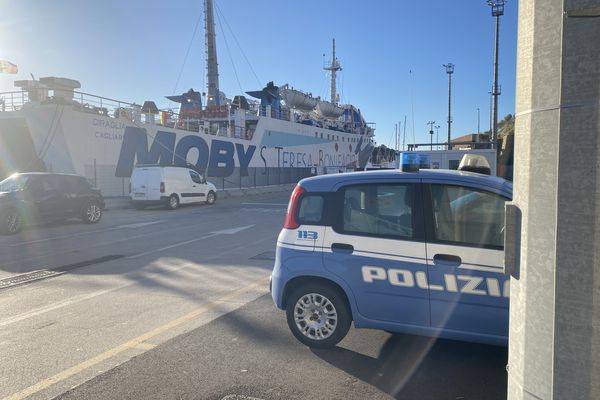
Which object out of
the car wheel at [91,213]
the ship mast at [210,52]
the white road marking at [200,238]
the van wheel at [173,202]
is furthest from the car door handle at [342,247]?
the ship mast at [210,52]

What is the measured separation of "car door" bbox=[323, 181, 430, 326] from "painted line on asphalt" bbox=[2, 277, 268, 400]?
2.02m

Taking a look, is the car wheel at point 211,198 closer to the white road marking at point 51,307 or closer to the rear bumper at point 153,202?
the rear bumper at point 153,202

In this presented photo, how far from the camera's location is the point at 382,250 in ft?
13.6

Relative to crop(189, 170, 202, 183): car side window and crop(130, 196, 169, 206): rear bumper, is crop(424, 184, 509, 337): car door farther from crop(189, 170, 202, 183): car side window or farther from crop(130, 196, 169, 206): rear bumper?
crop(189, 170, 202, 183): car side window

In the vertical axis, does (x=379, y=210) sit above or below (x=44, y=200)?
→ above

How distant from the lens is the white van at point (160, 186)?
2039 cm

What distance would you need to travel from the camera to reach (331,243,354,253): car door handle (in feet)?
14.0

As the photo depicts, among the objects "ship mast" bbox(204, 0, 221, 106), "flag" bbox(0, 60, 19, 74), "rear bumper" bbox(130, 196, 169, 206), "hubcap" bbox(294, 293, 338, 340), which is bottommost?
"hubcap" bbox(294, 293, 338, 340)

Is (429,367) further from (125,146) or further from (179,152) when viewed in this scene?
(179,152)

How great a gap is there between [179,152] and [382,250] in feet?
84.9

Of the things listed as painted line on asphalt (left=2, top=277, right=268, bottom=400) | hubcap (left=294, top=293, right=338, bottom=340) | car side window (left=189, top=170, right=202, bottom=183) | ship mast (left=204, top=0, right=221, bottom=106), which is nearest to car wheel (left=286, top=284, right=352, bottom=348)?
hubcap (left=294, top=293, right=338, bottom=340)

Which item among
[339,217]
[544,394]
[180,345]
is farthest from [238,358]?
[544,394]

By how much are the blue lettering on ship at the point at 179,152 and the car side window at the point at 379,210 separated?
845 inches

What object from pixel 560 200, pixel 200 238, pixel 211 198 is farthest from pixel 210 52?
pixel 560 200
